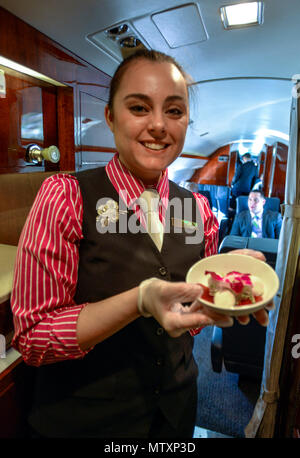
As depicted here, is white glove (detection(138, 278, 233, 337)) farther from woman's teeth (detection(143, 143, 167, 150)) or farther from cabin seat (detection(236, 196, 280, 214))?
cabin seat (detection(236, 196, 280, 214))

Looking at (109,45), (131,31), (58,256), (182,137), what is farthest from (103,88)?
(58,256)

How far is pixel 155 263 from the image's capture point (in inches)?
35.6

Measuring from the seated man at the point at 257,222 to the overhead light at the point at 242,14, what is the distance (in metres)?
3.45

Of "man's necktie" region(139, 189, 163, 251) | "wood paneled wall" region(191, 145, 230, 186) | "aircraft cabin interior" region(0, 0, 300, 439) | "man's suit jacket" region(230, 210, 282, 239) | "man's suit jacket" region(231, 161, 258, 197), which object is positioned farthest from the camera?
"wood paneled wall" region(191, 145, 230, 186)

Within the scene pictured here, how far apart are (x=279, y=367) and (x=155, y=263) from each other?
48.6 inches

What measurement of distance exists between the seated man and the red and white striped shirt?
4338mm

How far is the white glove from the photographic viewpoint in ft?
2.11

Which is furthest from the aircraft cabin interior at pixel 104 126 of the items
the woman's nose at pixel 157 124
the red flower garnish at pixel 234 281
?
the red flower garnish at pixel 234 281

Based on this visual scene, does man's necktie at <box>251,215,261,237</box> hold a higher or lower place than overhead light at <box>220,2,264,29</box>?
lower

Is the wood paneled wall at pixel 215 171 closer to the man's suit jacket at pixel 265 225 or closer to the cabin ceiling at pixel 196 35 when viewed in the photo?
the man's suit jacket at pixel 265 225

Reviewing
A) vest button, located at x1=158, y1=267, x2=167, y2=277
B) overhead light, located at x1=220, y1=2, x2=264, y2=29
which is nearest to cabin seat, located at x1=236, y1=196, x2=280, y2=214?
overhead light, located at x1=220, y1=2, x2=264, y2=29

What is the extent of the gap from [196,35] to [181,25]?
0.66 ft

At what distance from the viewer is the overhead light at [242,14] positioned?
1.49 metres

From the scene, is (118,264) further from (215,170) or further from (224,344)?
(215,170)
